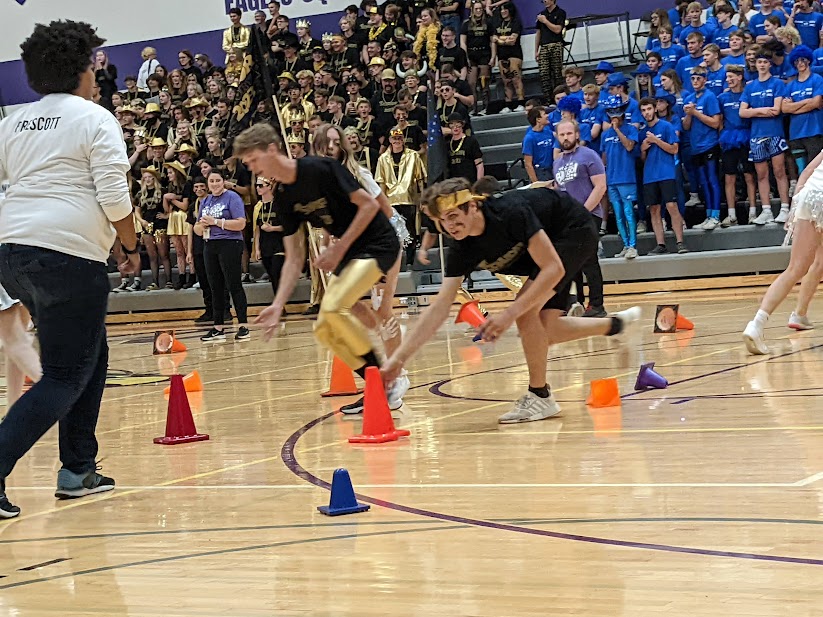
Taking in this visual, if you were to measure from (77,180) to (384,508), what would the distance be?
6.28 ft

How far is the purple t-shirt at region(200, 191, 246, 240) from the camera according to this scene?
1482 centimetres

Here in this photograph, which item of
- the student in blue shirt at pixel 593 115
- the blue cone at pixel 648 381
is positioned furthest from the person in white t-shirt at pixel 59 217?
the student in blue shirt at pixel 593 115

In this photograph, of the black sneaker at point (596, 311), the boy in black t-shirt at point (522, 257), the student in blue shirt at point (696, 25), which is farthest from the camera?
the student in blue shirt at point (696, 25)

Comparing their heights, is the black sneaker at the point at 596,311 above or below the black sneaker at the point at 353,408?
below

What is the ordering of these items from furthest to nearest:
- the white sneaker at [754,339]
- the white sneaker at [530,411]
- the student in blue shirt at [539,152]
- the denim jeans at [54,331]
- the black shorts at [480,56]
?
the black shorts at [480,56] < the student in blue shirt at [539,152] < the white sneaker at [754,339] < the white sneaker at [530,411] < the denim jeans at [54,331]

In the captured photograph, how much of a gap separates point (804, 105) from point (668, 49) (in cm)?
294

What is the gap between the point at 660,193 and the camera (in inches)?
647

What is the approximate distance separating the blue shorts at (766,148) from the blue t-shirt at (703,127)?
637 millimetres

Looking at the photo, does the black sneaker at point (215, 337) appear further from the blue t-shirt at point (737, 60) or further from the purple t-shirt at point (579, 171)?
the blue t-shirt at point (737, 60)

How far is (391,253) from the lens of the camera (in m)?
7.29

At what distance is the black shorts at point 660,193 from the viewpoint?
16.3 metres

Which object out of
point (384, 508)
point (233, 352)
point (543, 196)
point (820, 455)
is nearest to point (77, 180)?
point (384, 508)

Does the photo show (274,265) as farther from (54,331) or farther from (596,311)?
(54,331)

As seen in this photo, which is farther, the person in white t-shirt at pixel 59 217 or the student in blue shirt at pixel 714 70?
the student in blue shirt at pixel 714 70
